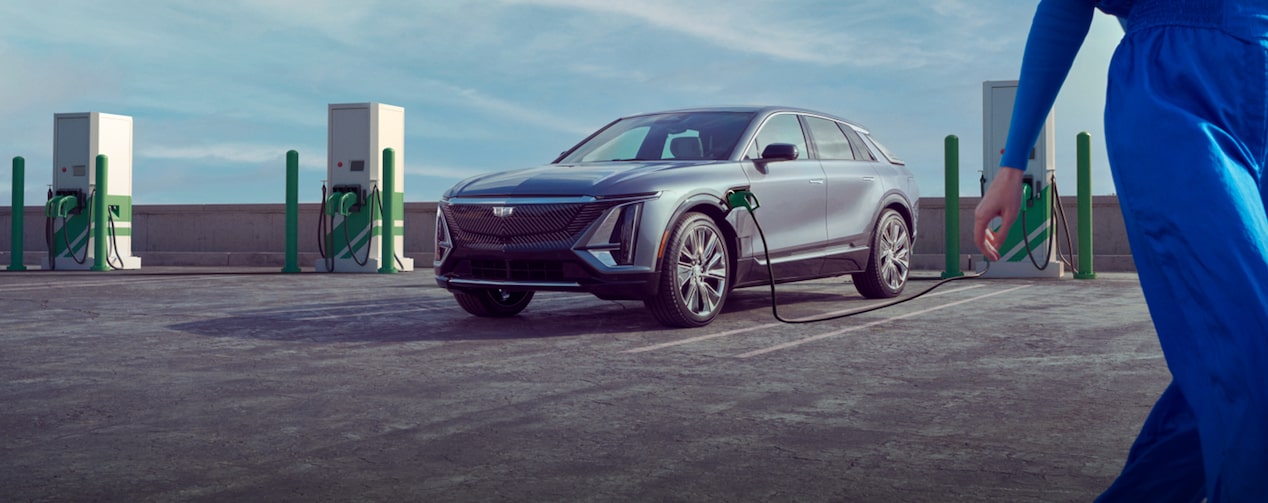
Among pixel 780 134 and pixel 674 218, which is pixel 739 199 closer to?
pixel 674 218

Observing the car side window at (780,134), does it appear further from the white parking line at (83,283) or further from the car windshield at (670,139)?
the white parking line at (83,283)

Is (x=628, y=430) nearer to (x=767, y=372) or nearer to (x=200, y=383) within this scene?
(x=767, y=372)

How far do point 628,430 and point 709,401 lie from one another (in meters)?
0.72

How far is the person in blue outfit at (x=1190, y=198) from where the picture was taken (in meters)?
1.58

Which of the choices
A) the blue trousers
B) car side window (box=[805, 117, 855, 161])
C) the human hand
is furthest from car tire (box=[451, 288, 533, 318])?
the blue trousers

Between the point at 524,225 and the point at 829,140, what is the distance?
329 centimetres

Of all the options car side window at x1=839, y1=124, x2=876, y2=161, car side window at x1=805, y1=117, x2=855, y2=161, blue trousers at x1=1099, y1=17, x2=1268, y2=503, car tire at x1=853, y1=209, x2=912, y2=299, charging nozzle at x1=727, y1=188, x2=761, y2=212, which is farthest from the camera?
car side window at x1=839, y1=124, x2=876, y2=161

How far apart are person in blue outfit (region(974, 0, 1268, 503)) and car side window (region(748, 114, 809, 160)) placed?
6510 mm

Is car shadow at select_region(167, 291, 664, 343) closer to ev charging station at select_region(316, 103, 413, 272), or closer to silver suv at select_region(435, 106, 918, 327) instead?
silver suv at select_region(435, 106, 918, 327)

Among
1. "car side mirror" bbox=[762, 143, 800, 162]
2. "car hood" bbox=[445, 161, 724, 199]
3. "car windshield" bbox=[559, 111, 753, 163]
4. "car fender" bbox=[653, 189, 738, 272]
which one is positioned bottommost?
"car fender" bbox=[653, 189, 738, 272]

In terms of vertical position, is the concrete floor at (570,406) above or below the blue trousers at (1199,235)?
below

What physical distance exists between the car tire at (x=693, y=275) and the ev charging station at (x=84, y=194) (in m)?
15.1

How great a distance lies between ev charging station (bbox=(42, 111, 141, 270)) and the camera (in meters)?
20.1

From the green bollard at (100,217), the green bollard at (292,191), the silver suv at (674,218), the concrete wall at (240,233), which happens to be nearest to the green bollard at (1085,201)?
the concrete wall at (240,233)
